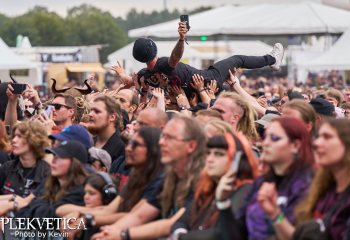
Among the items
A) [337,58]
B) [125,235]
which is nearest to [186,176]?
[125,235]

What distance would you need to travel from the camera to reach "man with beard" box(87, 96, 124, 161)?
37.8 feet

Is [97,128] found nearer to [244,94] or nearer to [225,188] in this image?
[244,94]

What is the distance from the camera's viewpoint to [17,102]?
14875mm

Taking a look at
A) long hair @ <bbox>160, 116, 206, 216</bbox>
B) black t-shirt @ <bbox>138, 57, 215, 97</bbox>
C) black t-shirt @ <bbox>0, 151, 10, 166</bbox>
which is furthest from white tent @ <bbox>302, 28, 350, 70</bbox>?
long hair @ <bbox>160, 116, 206, 216</bbox>

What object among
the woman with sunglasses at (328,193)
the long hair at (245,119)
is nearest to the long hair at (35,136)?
the long hair at (245,119)

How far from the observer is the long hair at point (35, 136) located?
10828 millimetres

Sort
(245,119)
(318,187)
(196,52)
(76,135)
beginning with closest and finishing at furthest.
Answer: (318,187) → (76,135) → (245,119) → (196,52)

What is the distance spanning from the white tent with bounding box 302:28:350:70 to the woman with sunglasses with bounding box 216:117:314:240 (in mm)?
20335

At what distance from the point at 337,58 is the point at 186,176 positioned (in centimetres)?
2038

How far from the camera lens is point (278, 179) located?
789 cm

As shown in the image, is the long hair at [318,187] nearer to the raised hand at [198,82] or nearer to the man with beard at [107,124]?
the man with beard at [107,124]

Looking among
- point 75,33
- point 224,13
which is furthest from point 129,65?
point 75,33

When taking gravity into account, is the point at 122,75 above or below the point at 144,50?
below

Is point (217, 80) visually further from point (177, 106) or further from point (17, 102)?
point (17, 102)
